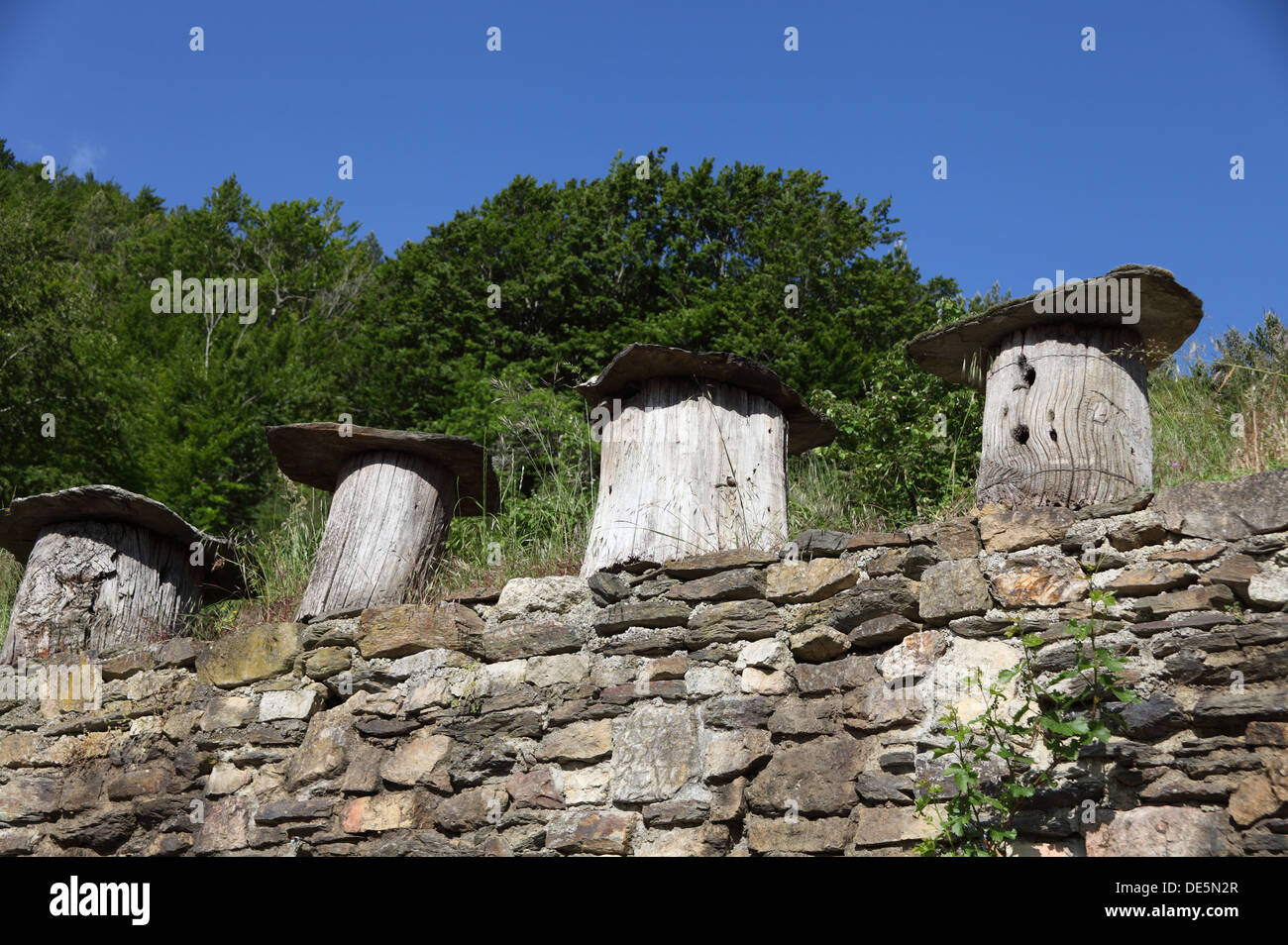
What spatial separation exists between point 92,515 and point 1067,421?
4841mm

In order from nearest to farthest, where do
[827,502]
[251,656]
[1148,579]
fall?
[1148,579] < [251,656] < [827,502]

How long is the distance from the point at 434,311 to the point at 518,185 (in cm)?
272

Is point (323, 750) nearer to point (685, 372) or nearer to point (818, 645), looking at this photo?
point (818, 645)

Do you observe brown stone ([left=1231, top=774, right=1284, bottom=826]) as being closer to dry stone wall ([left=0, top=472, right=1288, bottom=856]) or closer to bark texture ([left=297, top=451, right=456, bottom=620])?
dry stone wall ([left=0, top=472, right=1288, bottom=856])

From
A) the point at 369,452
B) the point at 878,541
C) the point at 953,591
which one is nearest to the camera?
the point at 953,591

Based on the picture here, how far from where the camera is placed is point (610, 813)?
380cm

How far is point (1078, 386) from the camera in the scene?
4105 mm

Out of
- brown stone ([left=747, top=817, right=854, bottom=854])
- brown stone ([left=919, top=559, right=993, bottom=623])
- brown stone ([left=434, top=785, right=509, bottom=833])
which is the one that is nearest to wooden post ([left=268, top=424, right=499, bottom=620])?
brown stone ([left=434, top=785, right=509, bottom=833])

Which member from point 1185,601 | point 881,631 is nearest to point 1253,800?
point 1185,601

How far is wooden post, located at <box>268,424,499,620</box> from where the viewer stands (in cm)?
499

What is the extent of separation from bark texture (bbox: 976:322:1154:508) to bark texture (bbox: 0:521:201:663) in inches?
168

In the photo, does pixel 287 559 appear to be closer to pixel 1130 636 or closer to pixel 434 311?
pixel 1130 636

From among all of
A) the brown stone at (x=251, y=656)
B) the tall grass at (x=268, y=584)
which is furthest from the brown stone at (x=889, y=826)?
the tall grass at (x=268, y=584)
